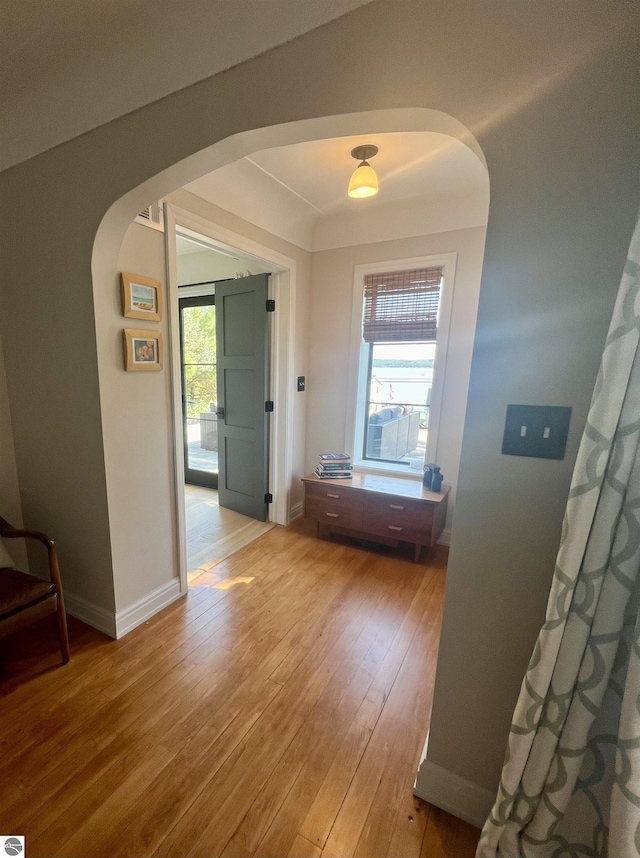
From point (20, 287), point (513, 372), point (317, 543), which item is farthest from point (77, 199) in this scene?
point (317, 543)

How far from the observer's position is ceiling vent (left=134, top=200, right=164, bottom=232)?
1732mm

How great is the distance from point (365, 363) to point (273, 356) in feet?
2.67

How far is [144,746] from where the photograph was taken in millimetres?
1313

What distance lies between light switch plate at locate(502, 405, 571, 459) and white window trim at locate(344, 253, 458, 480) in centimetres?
196

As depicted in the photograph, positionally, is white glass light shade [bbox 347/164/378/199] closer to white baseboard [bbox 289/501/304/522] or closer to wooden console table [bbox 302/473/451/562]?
wooden console table [bbox 302/473/451/562]

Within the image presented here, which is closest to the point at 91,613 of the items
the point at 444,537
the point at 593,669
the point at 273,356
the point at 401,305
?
the point at 273,356

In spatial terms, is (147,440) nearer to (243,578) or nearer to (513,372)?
(243,578)

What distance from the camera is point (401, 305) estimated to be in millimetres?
2889

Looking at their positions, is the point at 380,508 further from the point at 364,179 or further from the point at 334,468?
the point at 364,179

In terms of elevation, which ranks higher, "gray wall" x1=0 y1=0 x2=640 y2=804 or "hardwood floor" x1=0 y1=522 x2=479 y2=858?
"gray wall" x1=0 y1=0 x2=640 y2=804

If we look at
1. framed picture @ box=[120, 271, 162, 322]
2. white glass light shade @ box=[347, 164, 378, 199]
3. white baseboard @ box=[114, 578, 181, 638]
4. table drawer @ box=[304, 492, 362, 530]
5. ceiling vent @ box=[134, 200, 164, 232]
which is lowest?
white baseboard @ box=[114, 578, 181, 638]

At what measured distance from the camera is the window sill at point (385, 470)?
2.97m

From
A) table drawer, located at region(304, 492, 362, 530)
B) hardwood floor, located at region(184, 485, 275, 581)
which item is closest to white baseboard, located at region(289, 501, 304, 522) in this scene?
hardwood floor, located at region(184, 485, 275, 581)

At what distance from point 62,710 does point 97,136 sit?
7.79 ft
